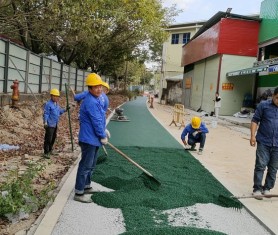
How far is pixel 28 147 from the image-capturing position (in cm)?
829

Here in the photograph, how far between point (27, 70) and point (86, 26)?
14.1 feet

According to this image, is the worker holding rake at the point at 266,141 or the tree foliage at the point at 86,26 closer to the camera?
the worker holding rake at the point at 266,141

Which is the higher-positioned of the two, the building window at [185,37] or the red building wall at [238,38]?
the building window at [185,37]

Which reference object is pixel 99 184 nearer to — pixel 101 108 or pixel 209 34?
pixel 101 108

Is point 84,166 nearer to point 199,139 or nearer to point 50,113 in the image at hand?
point 50,113

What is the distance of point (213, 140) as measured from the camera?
41.1ft

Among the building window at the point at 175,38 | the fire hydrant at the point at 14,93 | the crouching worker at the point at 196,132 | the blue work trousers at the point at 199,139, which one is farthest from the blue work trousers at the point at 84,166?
the building window at the point at 175,38

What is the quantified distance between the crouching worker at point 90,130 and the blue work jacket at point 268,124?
98.4 inches

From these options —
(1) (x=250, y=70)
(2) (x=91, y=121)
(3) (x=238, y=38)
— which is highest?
(3) (x=238, y=38)

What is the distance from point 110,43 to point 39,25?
655 inches

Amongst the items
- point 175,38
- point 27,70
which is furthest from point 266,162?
point 175,38

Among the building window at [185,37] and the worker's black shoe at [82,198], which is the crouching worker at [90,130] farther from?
the building window at [185,37]

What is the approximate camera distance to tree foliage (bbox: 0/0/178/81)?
9.98 m

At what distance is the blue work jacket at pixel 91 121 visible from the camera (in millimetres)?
4926
